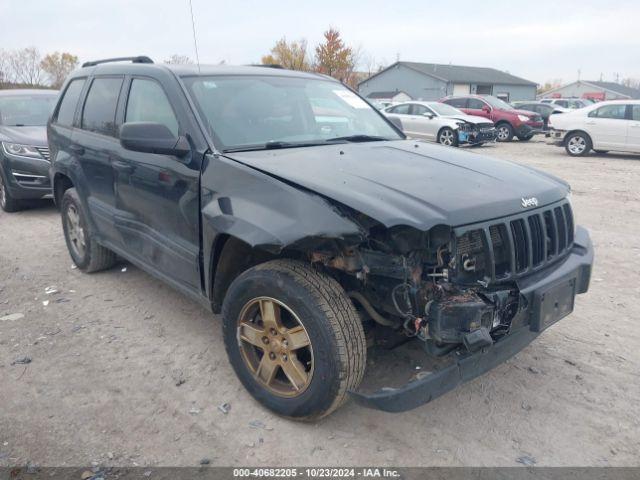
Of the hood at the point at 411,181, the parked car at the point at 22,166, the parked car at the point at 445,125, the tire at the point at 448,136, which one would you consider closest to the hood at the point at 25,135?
the parked car at the point at 22,166

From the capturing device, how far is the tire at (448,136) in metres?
16.7

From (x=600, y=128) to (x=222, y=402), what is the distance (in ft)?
48.3

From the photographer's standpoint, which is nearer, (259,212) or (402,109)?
(259,212)

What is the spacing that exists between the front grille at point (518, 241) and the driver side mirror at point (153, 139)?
1775mm

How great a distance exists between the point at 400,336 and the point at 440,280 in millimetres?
523

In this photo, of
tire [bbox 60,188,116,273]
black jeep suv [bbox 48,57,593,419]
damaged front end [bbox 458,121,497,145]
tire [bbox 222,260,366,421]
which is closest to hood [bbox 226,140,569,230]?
black jeep suv [bbox 48,57,593,419]

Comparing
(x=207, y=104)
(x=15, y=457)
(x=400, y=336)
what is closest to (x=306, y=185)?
(x=400, y=336)

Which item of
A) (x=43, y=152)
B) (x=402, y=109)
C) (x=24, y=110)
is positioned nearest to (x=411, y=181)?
(x=43, y=152)

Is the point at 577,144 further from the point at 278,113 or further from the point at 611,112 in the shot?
the point at 278,113

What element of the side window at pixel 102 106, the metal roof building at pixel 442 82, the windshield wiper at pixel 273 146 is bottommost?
the windshield wiper at pixel 273 146

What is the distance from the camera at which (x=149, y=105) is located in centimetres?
378

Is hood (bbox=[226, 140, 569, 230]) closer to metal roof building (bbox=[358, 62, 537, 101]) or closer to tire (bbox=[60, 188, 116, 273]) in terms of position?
tire (bbox=[60, 188, 116, 273])

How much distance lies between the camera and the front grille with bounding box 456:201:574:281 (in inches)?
101

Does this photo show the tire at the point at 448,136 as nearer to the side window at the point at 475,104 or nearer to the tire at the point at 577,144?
the tire at the point at 577,144
